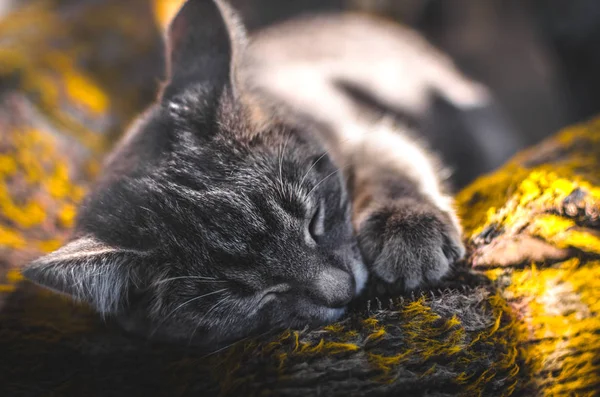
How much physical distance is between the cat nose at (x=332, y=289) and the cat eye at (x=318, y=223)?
0.15m

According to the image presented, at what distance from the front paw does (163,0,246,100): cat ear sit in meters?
0.76

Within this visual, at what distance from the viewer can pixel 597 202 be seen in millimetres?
1366

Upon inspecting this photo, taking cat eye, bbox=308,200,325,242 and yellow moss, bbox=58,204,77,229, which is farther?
yellow moss, bbox=58,204,77,229

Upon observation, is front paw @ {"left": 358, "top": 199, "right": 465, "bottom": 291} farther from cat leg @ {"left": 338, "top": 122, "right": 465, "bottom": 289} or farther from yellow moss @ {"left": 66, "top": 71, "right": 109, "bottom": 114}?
yellow moss @ {"left": 66, "top": 71, "right": 109, "bottom": 114}

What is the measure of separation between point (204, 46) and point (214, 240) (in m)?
0.81

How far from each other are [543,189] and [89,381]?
60.2 inches

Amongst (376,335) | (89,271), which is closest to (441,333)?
(376,335)

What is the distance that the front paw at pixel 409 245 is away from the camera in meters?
1.46

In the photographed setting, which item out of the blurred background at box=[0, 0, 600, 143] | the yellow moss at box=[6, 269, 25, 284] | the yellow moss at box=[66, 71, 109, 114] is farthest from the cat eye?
the blurred background at box=[0, 0, 600, 143]

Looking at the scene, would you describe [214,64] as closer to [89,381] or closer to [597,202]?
[89,381]

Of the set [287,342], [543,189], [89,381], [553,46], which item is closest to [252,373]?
[287,342]

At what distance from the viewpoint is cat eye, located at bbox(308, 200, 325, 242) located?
1.56 metres

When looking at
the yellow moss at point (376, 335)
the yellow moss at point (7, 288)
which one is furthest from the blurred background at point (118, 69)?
the yellow moss at point (376, 335)

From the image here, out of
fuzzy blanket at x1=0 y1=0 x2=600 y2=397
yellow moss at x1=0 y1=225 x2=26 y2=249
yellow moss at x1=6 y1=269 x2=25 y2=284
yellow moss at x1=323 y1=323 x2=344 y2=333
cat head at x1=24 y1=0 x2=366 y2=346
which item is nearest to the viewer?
fuzzy blanket at x1=0 y1=0 x2=600 y2=397
